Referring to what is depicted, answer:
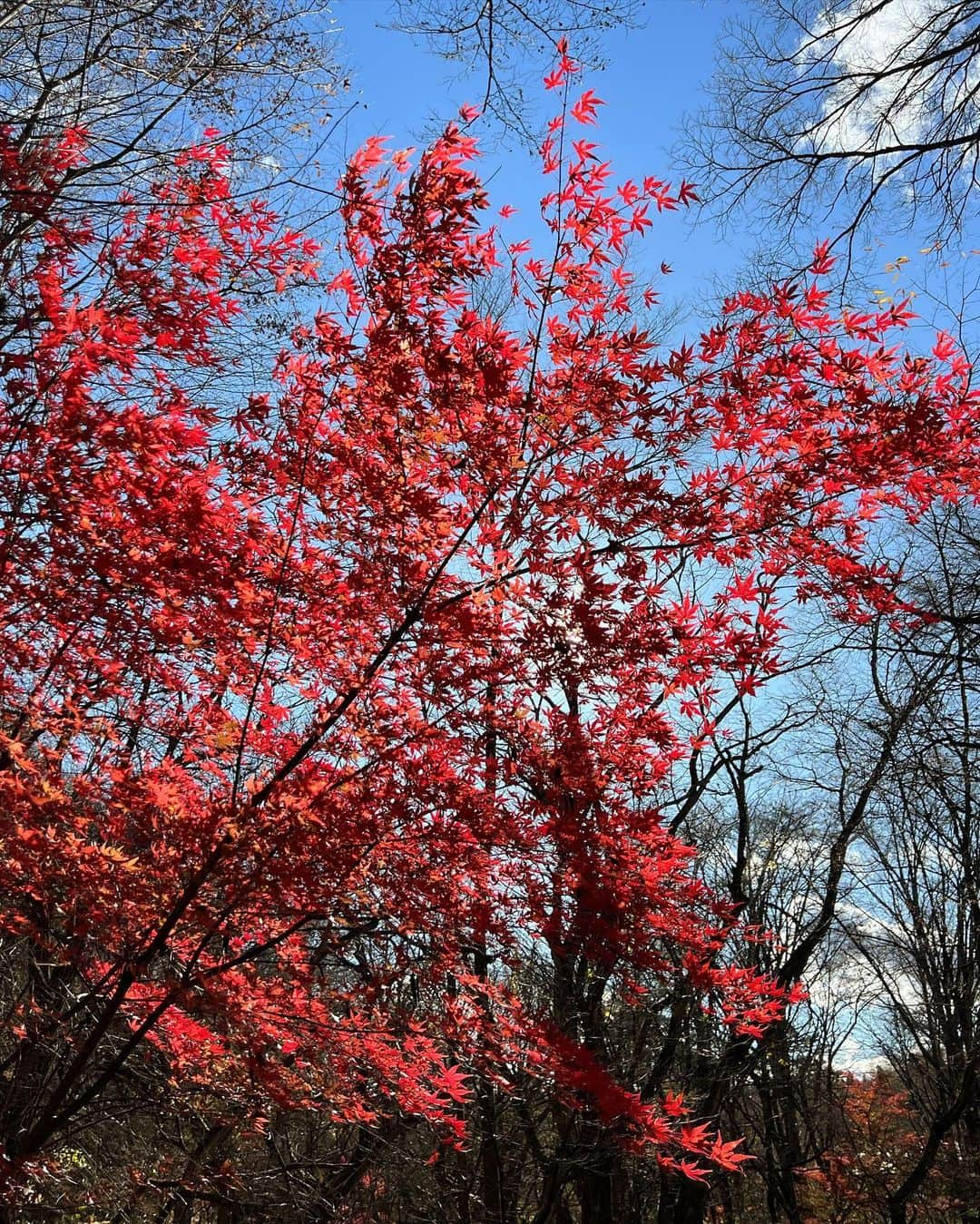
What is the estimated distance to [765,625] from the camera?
457cm

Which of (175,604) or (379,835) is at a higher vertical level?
(175,604)

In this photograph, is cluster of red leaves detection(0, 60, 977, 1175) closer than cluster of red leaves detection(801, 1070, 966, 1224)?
Yes

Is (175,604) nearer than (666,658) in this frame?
Yes

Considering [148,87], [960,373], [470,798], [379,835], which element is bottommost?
[379,835]

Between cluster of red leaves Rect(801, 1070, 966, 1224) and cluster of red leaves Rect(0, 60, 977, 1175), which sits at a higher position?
cluster of red leaves Rect(0, 60, 977, 1175)

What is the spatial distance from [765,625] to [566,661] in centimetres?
108

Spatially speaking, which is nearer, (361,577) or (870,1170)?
(361,577)

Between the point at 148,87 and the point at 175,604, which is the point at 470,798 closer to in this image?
the point at 175,604

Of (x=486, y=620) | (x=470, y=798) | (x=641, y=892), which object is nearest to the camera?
(x=486, y=620)

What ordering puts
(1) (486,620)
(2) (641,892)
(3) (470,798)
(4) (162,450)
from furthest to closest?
(2) (641,892)
(3) (470,798)
(1) (486,620)
(4) (162,450)

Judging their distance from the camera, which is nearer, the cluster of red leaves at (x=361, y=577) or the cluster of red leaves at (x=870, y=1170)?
the cluster of red leaves at (x=361, y=577)

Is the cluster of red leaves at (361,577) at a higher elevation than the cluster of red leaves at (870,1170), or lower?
higher

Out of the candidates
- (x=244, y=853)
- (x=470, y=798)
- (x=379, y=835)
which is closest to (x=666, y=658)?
(x=470, y=798)

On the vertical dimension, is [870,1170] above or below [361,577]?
below
